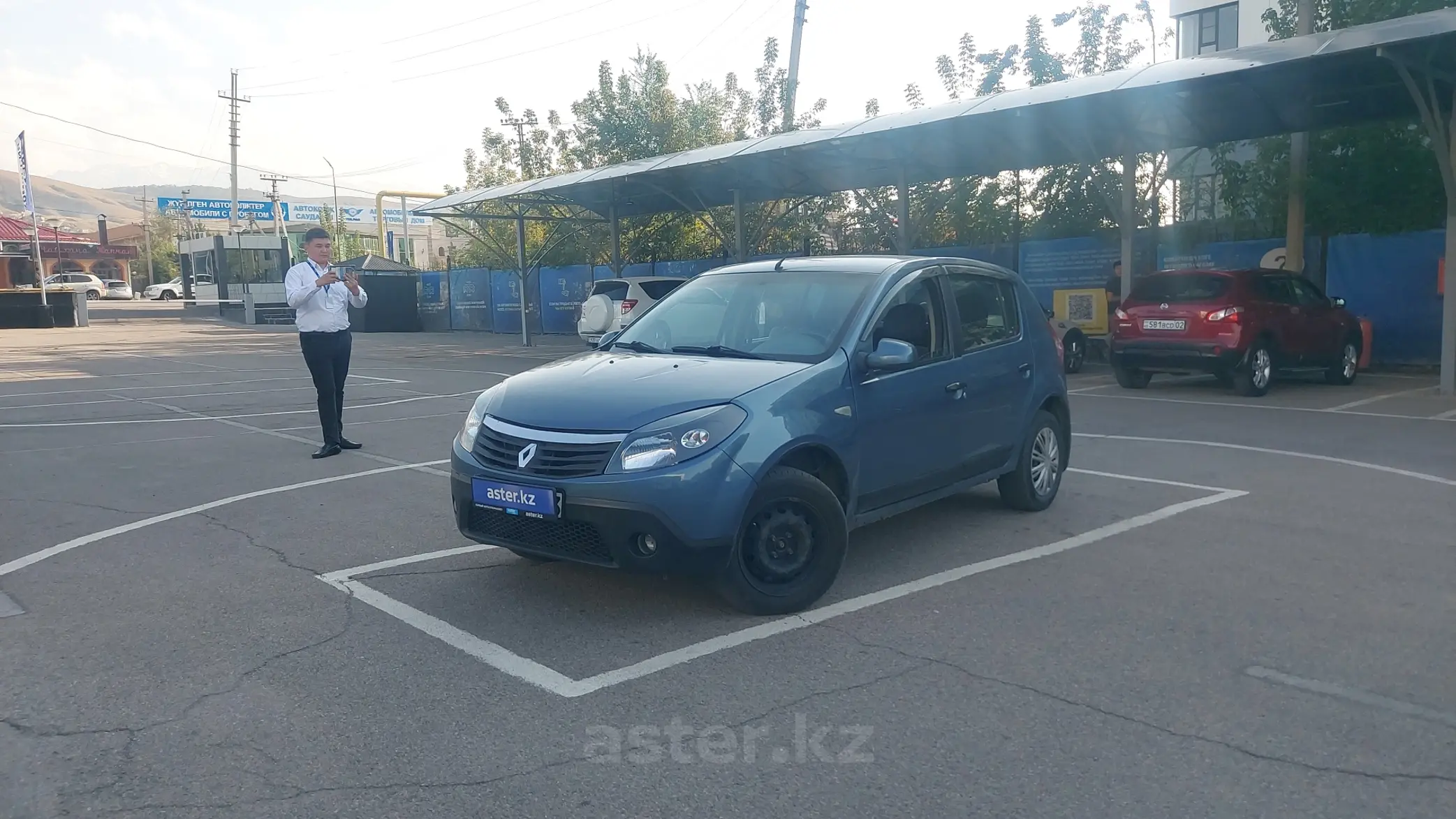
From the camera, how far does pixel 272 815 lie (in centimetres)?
325

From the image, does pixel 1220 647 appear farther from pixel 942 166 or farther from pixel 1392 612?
pixel 942 166

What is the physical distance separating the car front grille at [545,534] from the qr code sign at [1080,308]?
15.8m

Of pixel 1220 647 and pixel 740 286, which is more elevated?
pixel 740 286

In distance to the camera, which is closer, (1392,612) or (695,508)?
(695,508)

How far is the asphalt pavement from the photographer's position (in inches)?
135

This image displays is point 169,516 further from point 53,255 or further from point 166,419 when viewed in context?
point 53,255

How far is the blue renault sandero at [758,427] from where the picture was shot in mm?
4719

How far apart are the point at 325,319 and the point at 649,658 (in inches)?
247

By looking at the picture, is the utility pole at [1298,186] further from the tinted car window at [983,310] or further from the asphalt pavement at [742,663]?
the tinted car window at [983,310]

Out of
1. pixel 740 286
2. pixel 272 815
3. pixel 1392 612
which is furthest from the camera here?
pixel 740 286

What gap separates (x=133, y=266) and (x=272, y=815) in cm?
12194

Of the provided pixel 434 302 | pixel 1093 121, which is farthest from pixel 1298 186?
pixel 434 302

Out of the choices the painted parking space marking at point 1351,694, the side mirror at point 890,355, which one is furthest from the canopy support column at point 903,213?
the painted parking space marking at point 1351,694

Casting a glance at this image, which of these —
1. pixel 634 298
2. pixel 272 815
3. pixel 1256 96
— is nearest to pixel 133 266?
pixel 634 298
